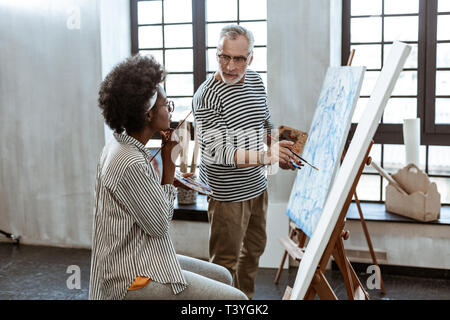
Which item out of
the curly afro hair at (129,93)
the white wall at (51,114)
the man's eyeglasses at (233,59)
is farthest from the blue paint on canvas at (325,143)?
the white wall at (51,114)

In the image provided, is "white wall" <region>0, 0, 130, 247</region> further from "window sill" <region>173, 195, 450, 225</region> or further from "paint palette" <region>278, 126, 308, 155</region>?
"paint palette" <region>278, 126, 308, 155</region>

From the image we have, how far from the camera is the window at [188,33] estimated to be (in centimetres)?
459

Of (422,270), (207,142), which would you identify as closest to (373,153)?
(422,270)

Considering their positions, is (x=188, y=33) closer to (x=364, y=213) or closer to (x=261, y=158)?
(x=364, y=213)

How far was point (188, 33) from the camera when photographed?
4.74 meters

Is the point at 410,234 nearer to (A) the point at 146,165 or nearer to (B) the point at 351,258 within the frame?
(B) the point at 351,258

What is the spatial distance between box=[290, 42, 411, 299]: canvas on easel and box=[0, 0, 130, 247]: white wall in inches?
120

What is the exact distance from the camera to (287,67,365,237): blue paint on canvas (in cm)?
263

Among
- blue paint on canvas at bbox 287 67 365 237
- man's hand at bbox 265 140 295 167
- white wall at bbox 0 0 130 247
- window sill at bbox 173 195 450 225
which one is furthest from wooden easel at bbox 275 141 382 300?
white wall at bbox 0 0 130 247

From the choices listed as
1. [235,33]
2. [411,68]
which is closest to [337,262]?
[235,33]

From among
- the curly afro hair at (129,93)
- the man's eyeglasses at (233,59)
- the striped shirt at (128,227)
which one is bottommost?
Answer: the striped shirt at (128,227)

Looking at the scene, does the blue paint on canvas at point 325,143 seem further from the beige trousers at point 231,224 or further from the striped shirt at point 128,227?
the striped shirt at point 128,227

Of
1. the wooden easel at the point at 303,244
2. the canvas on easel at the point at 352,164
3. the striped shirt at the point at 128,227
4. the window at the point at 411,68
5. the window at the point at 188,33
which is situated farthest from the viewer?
the window at the point at 188,33

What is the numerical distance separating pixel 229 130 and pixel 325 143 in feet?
1.61
